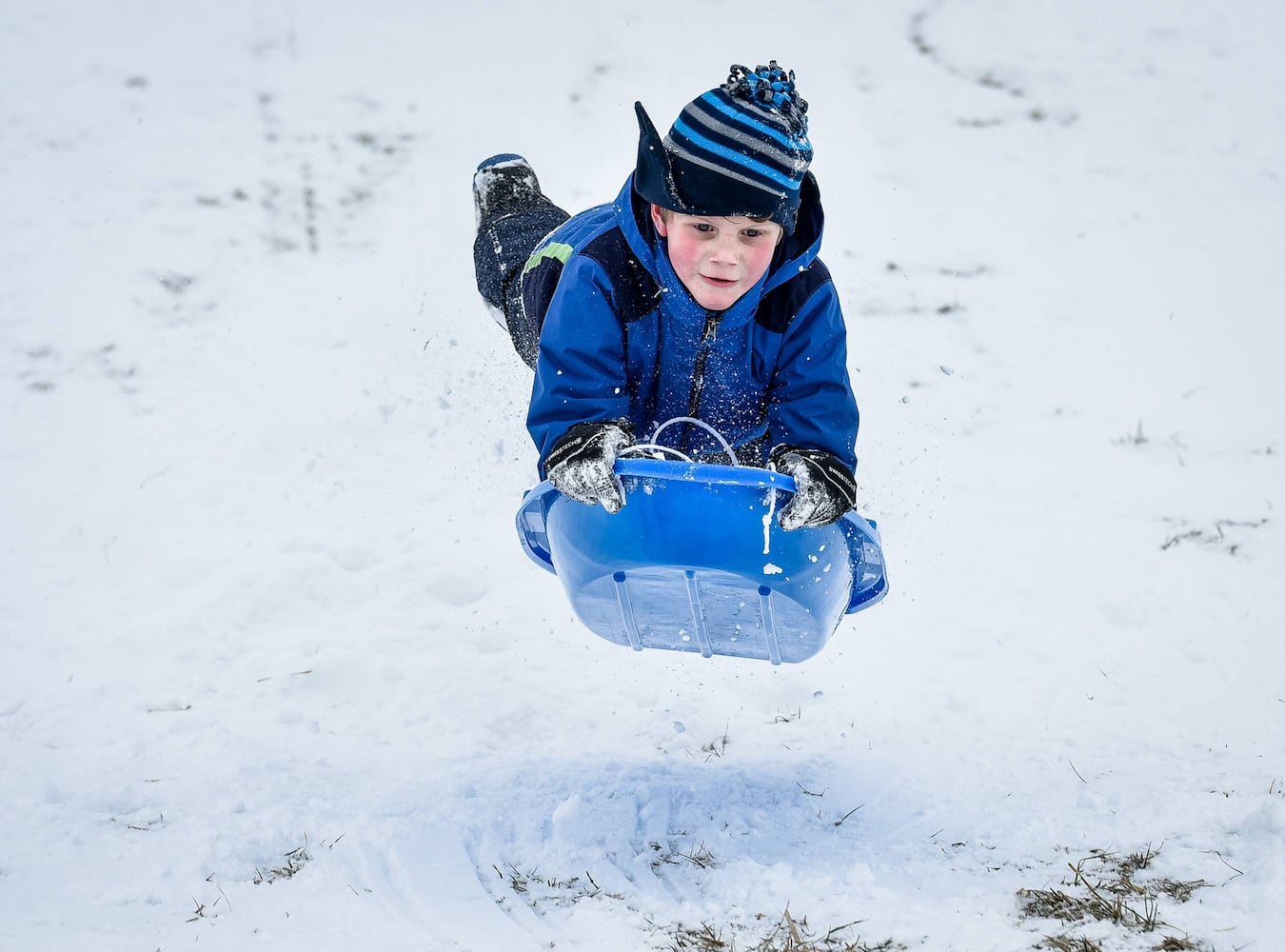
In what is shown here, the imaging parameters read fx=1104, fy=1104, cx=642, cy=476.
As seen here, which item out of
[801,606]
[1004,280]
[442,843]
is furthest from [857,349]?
[442,843]

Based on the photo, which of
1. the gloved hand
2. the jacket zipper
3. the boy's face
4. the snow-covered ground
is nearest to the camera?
the gloved hand

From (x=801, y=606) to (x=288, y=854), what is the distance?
118 centimetres

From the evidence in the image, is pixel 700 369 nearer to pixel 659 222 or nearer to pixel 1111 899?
pixel 659 222

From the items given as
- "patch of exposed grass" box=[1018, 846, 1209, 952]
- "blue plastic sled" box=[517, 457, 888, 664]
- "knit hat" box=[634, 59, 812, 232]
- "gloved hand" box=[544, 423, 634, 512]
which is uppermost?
"knit hat" box=[634, 59, 812, 232]

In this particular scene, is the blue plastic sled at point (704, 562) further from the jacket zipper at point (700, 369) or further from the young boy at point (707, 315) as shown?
the jacket zipper at point (700, 369)

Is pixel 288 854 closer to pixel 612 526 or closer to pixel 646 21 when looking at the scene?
pixel 612 526

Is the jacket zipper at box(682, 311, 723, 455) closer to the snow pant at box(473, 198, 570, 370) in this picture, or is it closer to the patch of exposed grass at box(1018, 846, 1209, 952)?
the snow pant at box(473, 198, 570, 370)

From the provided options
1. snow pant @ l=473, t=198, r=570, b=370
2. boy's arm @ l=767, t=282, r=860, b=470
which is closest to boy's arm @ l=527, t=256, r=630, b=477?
boy's arm @ l=767, t=282, r=860, b=470

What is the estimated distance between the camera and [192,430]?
12.5 feet

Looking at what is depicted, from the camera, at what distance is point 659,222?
8.23 feet

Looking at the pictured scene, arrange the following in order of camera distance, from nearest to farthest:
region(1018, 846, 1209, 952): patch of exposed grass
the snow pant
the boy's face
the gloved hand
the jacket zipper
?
region(1018, 846, 1209, 952): patch of exposed grass → the gloved hand → the boy's face → the jacket zipper → the snow pant

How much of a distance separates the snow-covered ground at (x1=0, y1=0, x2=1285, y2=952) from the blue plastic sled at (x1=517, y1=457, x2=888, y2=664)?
42 centimetres

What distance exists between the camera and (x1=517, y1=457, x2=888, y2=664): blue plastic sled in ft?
7.00

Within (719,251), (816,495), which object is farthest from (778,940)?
(719,251)
